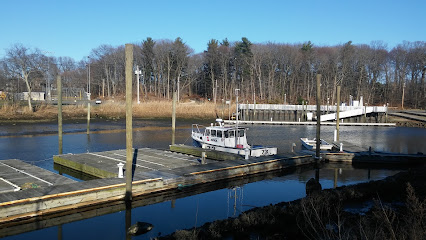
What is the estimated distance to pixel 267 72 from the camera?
9481 cm

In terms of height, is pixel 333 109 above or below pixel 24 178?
above

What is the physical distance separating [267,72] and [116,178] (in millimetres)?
82460

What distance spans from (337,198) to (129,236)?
8073mm

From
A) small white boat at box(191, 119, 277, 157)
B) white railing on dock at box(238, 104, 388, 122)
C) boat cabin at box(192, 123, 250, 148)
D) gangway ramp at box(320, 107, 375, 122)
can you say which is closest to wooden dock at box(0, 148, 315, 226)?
small white boat at box(191, 119, 277, 157)

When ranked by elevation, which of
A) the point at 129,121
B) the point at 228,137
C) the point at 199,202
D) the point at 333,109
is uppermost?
the point at 129,121

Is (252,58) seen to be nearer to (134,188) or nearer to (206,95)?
(206,95)

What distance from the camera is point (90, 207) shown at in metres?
13.7

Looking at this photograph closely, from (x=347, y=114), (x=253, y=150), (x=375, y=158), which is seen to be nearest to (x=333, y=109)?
(x=347, y=114)

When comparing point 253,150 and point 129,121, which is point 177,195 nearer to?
point 129,121

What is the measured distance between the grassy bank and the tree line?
21.5 m

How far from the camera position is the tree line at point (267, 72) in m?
87.9

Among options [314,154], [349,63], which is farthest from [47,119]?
[349,63]

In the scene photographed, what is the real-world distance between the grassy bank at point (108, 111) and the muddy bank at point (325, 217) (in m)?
44.9

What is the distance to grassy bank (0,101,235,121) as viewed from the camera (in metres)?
49.4
